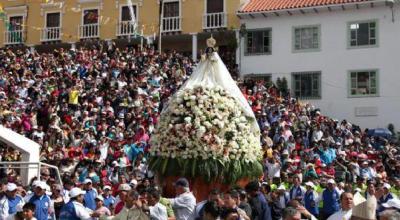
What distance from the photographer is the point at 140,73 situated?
1077 inches

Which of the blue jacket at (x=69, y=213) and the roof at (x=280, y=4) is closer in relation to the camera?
the blue jacket at (x=69, y=213)

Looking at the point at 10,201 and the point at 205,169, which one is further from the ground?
the point at 205,169

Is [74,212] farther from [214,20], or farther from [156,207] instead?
[214,20]

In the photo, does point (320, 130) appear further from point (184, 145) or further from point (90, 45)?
point (90, 45)

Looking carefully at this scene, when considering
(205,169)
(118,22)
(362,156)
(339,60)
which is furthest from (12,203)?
(118,22)

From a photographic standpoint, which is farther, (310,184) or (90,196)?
(310,184)

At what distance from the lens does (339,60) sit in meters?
33.4

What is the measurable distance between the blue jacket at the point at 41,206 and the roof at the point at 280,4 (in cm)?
2411

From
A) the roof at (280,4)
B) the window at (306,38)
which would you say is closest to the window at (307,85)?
the window at (306,38)

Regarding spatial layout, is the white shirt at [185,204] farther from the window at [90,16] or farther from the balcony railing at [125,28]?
the window at [90,16]

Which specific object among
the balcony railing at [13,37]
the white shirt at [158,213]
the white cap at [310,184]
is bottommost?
the white cap at [310,184]

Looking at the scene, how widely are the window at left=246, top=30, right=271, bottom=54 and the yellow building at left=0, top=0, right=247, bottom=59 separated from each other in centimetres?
83

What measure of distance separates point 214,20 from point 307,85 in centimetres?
619

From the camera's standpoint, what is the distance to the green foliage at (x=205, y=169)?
11.0 m
